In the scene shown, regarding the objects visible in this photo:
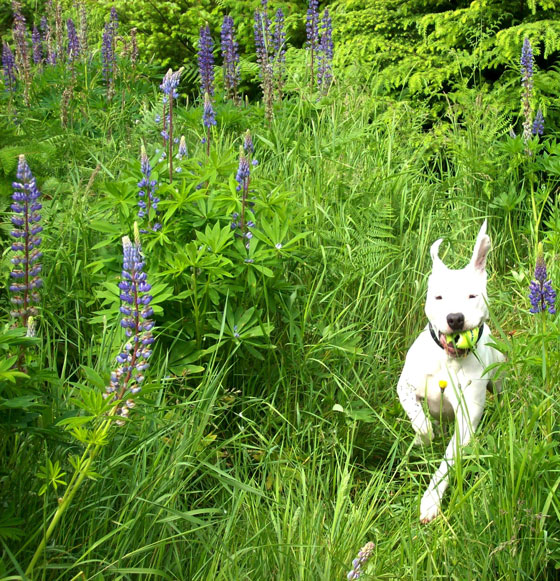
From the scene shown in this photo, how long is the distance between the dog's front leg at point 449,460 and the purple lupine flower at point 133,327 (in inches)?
41.0

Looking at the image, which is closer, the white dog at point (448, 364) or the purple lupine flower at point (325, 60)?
the white dog at point (448, 364)

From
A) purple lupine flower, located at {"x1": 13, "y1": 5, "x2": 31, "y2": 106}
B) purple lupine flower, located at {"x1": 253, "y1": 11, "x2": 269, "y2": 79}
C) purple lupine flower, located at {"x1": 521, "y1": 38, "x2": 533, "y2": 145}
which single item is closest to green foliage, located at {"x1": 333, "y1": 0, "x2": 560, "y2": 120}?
purple lupine flower, located at {"x1": 521, "y1": 38, "x2": 533, "y2": 145}

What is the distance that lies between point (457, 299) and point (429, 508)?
0.70 m

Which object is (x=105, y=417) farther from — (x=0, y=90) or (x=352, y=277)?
(x=0, y=90)

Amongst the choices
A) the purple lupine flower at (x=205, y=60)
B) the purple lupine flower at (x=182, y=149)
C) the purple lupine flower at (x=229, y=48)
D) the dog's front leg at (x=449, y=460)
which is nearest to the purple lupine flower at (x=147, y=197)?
the purple lupine flower at (x=182, y=149)

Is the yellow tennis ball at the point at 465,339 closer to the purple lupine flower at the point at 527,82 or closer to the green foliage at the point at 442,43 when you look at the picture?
the purple lupine flower at the point at 527,82

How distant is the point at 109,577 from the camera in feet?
6.80

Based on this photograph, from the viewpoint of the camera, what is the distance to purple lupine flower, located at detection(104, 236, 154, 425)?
6.20 ft

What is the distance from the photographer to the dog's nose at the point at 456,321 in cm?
254

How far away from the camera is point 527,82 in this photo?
4.43 metres

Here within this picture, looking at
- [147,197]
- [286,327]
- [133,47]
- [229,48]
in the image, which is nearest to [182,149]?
[147,197]

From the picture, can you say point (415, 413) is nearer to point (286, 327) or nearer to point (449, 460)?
point (449, 460)

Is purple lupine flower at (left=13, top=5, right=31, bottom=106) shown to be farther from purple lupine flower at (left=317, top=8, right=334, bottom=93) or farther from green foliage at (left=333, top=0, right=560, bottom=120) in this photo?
green foliage at (left=333, top=0, right=560, bottom=120)

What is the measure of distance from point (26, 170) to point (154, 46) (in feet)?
16.6
